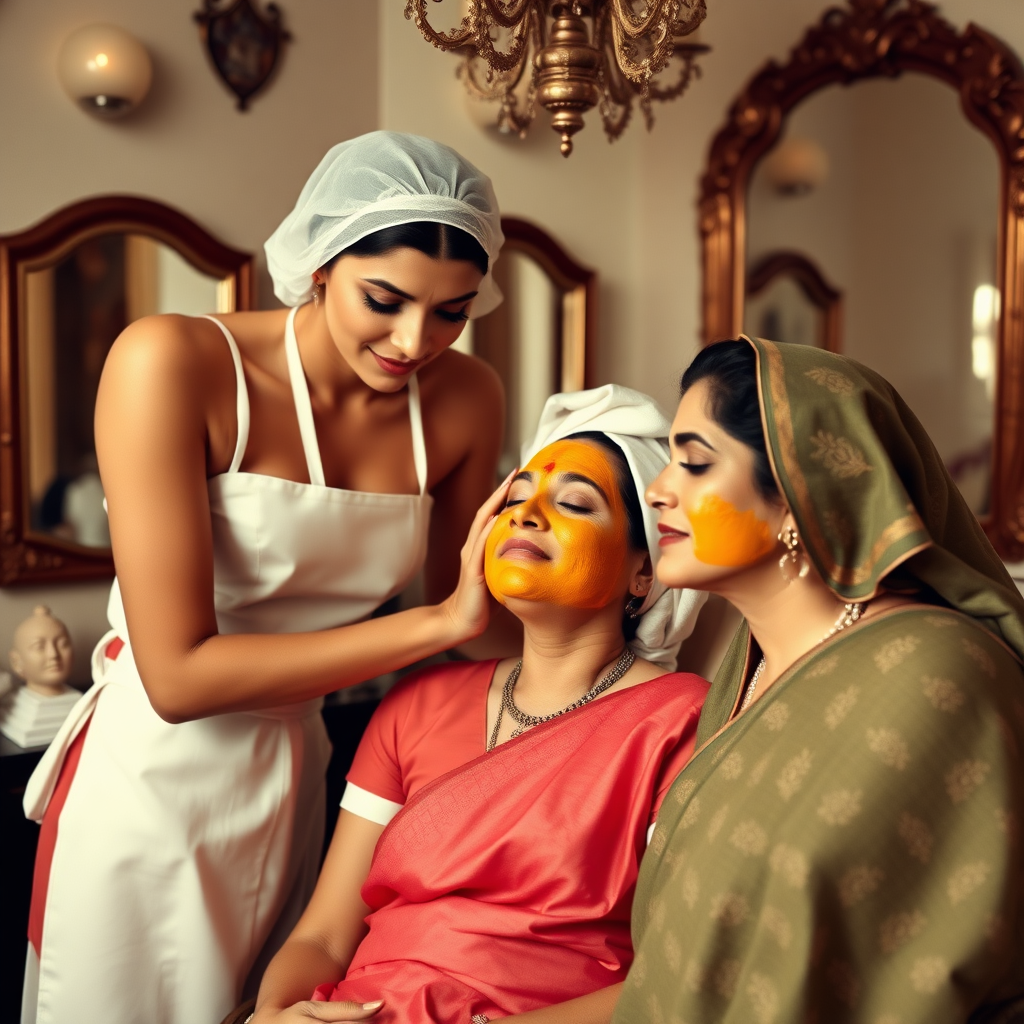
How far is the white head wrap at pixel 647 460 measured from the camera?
1.75 meters

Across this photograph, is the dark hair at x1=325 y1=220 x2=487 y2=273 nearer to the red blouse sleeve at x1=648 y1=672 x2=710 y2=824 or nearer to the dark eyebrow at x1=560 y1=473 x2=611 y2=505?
the dark eyebrow at x1=560 y1=473 x2=611 y2=505

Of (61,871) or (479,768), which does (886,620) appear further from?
(61,871)

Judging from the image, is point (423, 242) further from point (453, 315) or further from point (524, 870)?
point (524, 870)

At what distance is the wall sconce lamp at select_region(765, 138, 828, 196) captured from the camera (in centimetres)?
320

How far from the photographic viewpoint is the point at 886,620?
49.9 inches

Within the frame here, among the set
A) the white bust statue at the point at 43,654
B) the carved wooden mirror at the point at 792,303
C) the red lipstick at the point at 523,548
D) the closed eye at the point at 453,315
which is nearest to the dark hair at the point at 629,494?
the red lipstick at the point at 523,548

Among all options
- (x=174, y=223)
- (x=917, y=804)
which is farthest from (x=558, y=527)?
(x=174, y=223)

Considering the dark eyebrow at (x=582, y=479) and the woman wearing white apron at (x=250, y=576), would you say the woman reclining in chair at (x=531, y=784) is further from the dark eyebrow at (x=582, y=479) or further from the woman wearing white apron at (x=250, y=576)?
the woman wearing white apron at (x=250, y=576)

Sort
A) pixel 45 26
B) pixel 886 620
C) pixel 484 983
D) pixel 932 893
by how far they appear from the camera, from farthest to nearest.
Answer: pixel 45 26 → pixel 484 983 → pixel 886 620 → pixel 932 893

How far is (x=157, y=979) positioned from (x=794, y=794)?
1186 mm

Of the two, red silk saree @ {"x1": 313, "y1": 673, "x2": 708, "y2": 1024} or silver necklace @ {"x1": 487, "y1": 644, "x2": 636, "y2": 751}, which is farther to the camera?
silver necklace @ {"x1": 487, "y1": 644, "x2": 636, "y2": 751}

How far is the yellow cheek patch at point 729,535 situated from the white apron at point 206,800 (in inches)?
29.1

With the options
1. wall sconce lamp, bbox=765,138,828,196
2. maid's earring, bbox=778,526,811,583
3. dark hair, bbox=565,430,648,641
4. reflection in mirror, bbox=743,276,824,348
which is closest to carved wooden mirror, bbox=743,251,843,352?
reflection in mirror, bbox=743,276,824,348

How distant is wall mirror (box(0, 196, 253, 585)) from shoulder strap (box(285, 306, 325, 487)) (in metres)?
1.08
